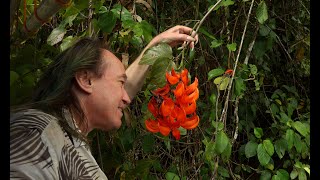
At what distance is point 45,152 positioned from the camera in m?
1.07

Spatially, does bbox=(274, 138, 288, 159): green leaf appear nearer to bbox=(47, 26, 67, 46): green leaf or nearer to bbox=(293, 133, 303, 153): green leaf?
bbox=(293, 133, 303, 153): green leaf

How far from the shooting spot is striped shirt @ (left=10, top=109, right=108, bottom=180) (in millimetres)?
1009

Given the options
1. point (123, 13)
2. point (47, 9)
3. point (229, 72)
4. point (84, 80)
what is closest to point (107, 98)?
point (84, 80)

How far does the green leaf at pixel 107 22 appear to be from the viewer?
1.80 meters

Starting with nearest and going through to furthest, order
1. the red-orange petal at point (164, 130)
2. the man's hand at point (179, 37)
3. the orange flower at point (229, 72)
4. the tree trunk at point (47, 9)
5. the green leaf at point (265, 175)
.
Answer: the tree trunk at point (47, 9) → the red-orange petal at point (164, 130) → the man's hand at point (179, 37) → the orange flower at point (229, 72) → the green leaf at point (265, 175)

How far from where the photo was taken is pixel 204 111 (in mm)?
2461

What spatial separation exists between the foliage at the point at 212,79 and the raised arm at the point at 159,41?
6 cm

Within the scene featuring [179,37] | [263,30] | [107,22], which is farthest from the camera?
[263,30]

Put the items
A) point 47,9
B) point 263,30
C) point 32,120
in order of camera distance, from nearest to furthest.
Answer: point 47,9
point 32,120
point 263,30

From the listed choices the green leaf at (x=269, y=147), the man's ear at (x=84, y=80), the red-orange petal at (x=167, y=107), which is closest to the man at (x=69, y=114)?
the man's ear at (x=84, y=80)

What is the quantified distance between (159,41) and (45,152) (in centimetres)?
70

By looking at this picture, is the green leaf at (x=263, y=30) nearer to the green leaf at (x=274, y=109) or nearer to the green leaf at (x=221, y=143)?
the green leaf at (x=274, y=109)

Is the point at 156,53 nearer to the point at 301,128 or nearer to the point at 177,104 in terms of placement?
the point at 177,104

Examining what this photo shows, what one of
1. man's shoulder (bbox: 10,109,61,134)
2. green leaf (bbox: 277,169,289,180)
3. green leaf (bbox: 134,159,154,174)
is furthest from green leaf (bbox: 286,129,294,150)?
man's shoulder (bbox: 10,109,61,134)
